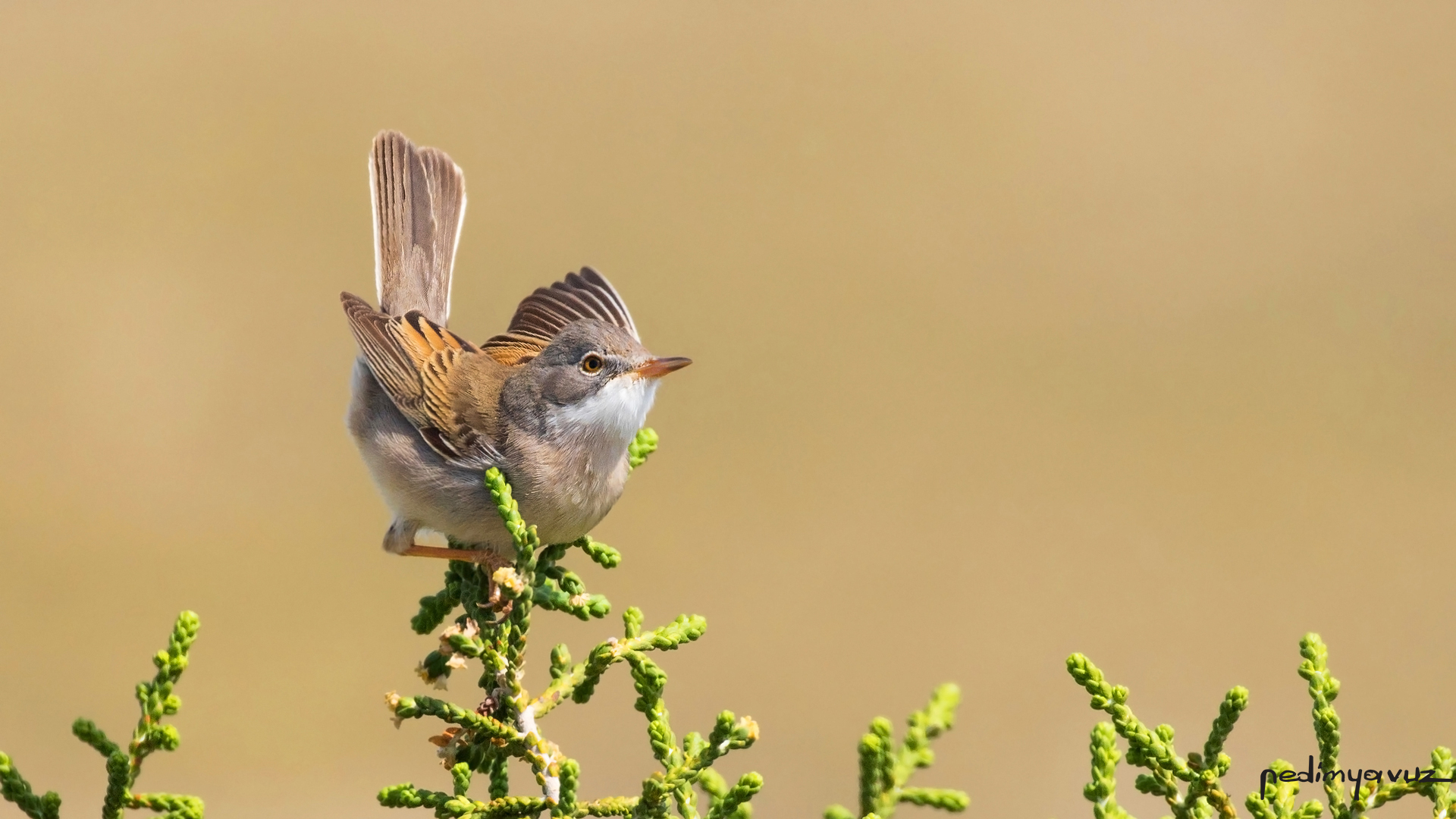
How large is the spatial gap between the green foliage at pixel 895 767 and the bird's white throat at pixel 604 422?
4.49 ft

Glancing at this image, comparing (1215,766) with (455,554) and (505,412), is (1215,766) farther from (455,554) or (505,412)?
(505,412)

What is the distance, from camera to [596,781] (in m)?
9.14

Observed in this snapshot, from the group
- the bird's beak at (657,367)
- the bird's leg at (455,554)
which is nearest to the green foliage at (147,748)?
the bird's leg at (455,554)

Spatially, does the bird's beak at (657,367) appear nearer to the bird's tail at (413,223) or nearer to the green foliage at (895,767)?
the green foliage at (895,767)

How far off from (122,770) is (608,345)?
6.53 ft

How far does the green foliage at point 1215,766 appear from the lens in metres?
2.51

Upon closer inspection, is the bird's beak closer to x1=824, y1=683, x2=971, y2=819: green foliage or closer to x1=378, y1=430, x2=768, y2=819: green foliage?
x1=378, y1=430, x2=768, y2=819: green foliage

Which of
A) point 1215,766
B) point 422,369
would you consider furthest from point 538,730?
point 422,369

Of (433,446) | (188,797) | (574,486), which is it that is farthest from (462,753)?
(433,446)

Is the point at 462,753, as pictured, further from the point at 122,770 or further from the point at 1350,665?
the point at 1350,665

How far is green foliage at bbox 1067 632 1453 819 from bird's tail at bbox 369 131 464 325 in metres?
3.51

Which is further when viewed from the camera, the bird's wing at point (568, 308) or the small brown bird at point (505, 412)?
the bird's wing at point (568, 308)

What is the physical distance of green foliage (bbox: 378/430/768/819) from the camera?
2.50 meters

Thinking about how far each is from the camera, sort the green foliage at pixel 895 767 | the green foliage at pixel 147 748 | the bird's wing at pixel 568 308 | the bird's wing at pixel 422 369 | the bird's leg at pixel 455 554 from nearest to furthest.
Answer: the green foliage at pixel 147 748 → the green foliage at pixel 895 767 → the bird's leg at pixel 455 554 → the bird's wing at pixel 422 369 → the bird's wing at pixel 568 308
